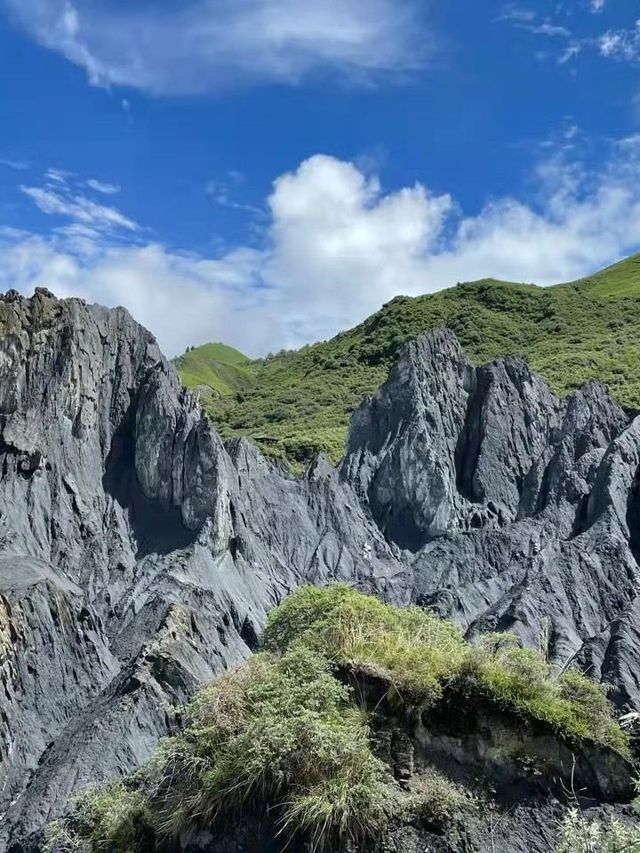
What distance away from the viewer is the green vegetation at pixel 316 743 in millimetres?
10914

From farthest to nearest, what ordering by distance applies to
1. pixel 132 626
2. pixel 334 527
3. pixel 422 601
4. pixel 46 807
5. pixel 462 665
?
pixel 334 527 < pixel 422 601 < pixel 132 626 < pixel 46 807 < pixel 462 665

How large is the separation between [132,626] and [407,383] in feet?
103

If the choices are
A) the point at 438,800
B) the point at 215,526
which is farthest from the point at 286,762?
the point at 215,526

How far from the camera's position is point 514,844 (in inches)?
444

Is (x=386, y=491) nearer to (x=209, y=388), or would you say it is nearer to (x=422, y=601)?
(x=422, y=601)

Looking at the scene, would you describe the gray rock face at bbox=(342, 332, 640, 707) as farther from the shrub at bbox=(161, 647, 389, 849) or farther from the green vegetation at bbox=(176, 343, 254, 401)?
the green vegetation at bbox=(176, 343, 254, 401)

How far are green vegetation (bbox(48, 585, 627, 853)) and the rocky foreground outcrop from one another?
7.66m

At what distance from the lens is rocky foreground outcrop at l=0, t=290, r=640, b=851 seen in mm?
26438

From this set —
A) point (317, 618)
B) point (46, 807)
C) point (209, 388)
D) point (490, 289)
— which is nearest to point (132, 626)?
point (46, 807)

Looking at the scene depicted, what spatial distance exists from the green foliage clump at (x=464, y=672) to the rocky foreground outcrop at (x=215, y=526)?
30.5ft

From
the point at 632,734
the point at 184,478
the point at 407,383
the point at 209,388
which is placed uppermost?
the point at 209,388

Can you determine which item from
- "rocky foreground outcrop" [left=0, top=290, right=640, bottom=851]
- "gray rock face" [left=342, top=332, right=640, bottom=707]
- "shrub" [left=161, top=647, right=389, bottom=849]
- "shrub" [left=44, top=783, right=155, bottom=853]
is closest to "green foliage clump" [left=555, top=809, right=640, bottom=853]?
A: "shrub" [left=161, top=647, right=389, bottom=849]

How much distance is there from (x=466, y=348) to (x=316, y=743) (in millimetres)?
103009

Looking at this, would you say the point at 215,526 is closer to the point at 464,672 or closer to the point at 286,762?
the point at 464,672
